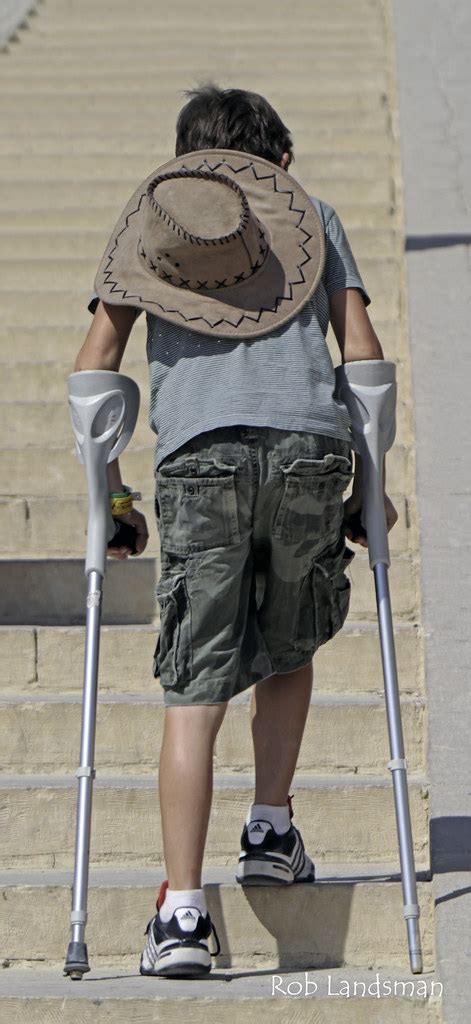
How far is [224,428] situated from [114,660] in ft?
4.67

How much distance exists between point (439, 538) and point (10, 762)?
1.41 meters

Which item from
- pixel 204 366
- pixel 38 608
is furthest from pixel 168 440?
pixel 38 608

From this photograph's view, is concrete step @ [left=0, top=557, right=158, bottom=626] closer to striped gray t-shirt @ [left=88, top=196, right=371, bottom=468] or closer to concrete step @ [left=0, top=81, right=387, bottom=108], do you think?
striped gray t-shirt @ [left=88, top=196, right=371, bottom=468]

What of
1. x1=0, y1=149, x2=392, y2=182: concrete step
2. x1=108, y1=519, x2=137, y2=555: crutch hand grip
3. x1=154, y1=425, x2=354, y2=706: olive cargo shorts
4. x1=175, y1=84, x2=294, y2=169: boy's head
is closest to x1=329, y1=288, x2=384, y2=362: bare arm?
x1=154, y1=425, x2=354, y2=706: olive cargo shorts

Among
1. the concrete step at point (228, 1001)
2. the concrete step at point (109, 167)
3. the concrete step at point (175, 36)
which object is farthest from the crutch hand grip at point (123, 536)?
the concrete step at point (175, 36)

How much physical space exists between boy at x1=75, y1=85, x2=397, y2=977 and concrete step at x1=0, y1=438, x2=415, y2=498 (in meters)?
1.96

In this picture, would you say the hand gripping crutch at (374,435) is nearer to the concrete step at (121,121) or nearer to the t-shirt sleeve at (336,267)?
the t-shirt sleeve at (336,267)

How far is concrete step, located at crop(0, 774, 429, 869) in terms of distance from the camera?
3.61m

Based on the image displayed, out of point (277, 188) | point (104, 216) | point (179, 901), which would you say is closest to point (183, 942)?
point (179, 901)

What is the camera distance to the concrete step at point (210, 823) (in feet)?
11.8

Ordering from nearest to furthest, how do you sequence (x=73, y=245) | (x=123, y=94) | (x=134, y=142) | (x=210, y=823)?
(x=210, y=823) < (x=73, y=245) < (x=134, y=142) < (x=123, y=94)

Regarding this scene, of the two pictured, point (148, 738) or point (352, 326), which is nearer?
point (352, 326)

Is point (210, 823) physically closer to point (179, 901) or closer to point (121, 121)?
point (179, 901)

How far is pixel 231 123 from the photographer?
317 cm
